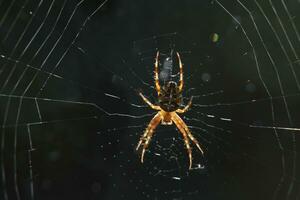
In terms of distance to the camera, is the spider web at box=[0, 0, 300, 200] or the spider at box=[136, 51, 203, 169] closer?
the spider at box=[136, 51, 203, 169]

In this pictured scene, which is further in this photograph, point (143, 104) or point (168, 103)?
point (143, 104)

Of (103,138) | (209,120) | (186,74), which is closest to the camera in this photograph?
(186,74)

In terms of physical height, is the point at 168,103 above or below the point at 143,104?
below

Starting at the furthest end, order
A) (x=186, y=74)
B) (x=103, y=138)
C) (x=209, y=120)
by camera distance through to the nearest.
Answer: (x=103, y=138)
(x=209, y=120)
(x=186, y=74)

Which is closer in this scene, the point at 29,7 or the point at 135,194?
the point at 29,7

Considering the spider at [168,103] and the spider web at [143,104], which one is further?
→ the spider web at [143,104]

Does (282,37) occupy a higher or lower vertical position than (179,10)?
lower

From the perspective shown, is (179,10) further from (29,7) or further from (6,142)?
(6,142)

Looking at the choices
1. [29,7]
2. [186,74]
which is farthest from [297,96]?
[29,7]
